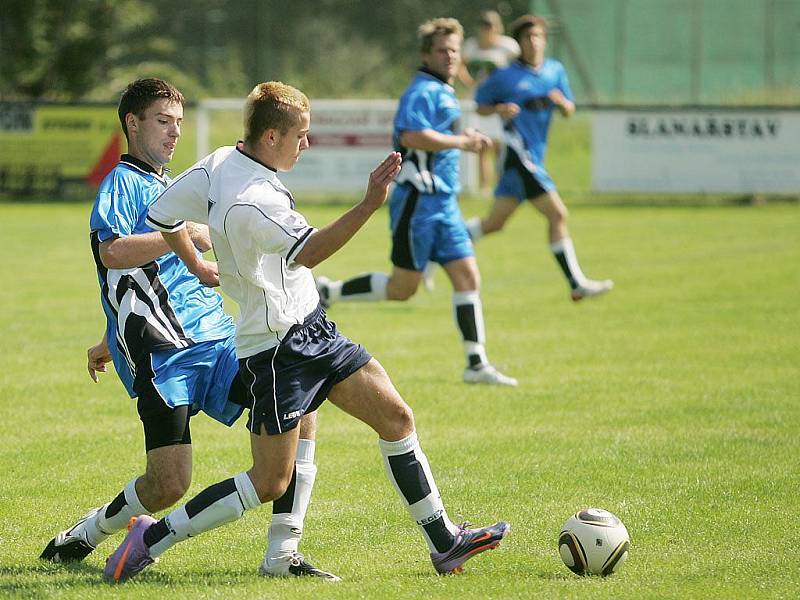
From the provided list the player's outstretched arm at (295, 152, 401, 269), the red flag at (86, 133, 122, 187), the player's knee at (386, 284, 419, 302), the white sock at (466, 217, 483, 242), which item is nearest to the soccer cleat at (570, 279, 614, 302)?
the white sock at (466, 217, 483, 242)

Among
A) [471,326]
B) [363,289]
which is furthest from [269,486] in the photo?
[363,289]

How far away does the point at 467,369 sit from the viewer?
8992 mm

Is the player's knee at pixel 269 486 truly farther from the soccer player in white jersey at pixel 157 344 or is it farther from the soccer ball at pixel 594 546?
the soccer ball at pixel 594 546

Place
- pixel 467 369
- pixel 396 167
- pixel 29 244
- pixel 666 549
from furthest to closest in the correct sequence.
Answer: pixel 29 244 < pixel 467 369 < pixel 666 549 < pixel 396 167

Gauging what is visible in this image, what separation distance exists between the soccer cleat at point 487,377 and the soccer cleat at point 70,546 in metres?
4.17

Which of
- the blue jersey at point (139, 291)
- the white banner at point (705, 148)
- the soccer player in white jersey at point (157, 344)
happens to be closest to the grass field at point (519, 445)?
the soccer player in white jersey at point (157, 344)

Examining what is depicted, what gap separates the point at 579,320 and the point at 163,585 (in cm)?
717

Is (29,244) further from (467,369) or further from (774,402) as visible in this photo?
(774,402)

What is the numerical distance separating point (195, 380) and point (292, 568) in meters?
0.82

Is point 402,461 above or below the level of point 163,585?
above

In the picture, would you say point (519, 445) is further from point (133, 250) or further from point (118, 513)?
point (133, 250)

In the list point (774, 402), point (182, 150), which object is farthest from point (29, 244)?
point (774, 402)

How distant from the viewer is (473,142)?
8.84 metres

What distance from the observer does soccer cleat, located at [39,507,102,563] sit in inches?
200
